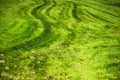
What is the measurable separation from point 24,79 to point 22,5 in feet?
97.7

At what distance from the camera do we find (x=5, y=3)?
46.1 m

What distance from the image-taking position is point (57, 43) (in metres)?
27.8

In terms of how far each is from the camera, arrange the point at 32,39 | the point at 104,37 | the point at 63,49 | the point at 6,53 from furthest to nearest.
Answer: the point at 104,37
the point at 32,39
the point at 63,49
the point at 6,53

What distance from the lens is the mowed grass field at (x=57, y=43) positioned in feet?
68.2

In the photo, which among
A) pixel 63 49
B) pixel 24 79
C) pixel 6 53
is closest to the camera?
pixel 24 79

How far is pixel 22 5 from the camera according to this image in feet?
152

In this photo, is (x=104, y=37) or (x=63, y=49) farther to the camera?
(x=104, y=37)

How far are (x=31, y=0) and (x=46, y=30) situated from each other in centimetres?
2231

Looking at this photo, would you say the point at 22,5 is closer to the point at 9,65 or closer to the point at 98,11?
the point at 98,11

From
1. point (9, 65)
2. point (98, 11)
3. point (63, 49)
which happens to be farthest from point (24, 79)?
point (98, 11)

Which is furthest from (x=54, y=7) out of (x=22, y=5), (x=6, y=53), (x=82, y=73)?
(x=82, y=73)

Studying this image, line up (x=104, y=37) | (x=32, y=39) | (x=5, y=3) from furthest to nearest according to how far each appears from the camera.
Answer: (x=5, y=3)
(x=104, y=37)
(x=32, y=39)

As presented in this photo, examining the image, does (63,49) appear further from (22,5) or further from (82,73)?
(22,5)

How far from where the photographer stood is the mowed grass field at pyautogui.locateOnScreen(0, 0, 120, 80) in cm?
2078
